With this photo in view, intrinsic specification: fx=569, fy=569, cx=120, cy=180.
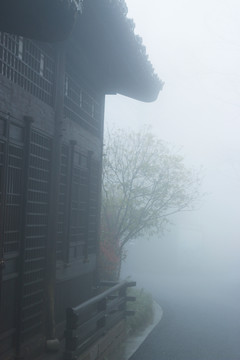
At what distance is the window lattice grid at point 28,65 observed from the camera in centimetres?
703

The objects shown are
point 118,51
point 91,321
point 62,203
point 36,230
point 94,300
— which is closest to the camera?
point 36,230

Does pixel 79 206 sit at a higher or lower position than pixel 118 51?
lower

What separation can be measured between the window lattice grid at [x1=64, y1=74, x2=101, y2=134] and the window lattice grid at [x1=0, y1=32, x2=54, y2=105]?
1185 millimetres

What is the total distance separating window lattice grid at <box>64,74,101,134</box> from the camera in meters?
10.1

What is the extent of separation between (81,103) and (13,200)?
4.12 metres

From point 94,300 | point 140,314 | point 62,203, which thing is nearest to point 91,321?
point 94,300

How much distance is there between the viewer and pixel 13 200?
7375 millimetres

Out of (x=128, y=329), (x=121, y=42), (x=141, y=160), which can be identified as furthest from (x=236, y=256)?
(x=121, y=42)

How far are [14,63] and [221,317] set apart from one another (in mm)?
14115

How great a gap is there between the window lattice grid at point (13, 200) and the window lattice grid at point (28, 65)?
97cm

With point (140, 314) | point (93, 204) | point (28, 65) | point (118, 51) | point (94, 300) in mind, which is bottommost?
point (140, 314)

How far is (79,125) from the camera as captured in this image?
10.6m

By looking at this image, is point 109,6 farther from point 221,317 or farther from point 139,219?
point 139,219

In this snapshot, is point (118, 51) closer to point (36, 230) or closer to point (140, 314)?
point (36, 230)
